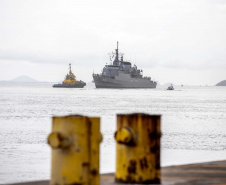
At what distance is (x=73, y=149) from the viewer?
3.79m

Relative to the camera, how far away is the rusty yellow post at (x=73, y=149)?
378 cm

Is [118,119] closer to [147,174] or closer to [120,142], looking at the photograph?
Answer: [120,142]

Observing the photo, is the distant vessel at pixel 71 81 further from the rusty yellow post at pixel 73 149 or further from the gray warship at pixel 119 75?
the rusty yellow post at pixel 73 149

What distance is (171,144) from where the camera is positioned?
2070 centimetres

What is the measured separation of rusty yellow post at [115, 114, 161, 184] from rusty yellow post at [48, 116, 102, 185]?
0.74 metres

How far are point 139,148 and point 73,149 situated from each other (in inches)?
40.3

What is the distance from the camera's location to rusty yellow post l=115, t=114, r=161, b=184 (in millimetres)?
4629

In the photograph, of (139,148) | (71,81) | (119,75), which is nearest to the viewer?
(139,148)

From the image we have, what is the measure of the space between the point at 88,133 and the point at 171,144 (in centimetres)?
1712

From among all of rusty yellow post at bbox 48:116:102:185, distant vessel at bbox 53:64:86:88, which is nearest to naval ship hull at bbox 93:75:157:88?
distant vessel at bbox 53:64:86:88

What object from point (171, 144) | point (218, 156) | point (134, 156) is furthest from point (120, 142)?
point (171, 144)

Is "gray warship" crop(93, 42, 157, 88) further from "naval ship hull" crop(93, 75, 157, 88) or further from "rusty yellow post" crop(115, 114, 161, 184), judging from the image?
"rusty yellow post" crop(115, 114, 161, 184)

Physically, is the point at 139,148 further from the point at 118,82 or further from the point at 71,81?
the point at 71,81

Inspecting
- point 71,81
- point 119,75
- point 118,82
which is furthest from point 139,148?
point 71,81
